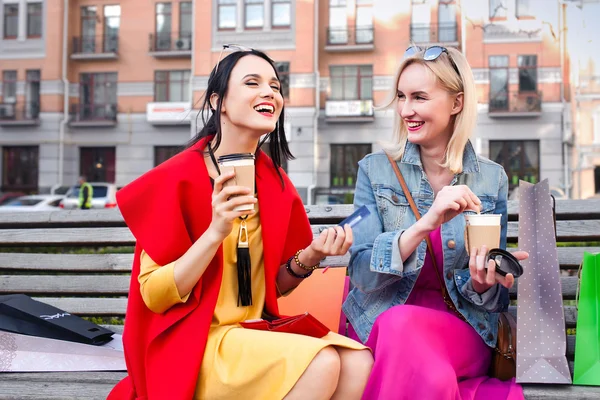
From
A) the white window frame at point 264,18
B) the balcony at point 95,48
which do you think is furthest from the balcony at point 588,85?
the balcony at point 95,48

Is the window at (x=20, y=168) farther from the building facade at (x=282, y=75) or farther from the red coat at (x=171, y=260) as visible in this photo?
the red coat at (x=171, y=260)

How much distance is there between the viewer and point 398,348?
1.72 metres

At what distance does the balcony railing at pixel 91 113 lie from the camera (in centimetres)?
2255

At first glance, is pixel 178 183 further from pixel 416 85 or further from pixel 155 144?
pixel 155 144

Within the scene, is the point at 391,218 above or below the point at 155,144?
below

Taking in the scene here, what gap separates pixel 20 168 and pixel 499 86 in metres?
16.9

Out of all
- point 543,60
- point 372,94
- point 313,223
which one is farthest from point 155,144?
point 313,223

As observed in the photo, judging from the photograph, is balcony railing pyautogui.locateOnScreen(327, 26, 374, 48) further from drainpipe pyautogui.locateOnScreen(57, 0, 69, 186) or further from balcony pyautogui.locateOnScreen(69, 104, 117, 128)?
drainpipe pyautogui.locateOnScreen(57, 0, 69, 186)

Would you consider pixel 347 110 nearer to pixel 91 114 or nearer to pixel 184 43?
pixel 184 43

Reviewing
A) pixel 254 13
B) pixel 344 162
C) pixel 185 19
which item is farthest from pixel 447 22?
pixel 185 19

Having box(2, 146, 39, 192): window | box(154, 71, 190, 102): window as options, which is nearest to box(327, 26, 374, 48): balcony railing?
box(154, 71, 190, 102): window

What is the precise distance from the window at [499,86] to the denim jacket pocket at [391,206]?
1936 centimetres

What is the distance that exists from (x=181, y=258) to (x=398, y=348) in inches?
25.0

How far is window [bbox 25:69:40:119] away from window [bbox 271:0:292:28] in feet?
29.4
